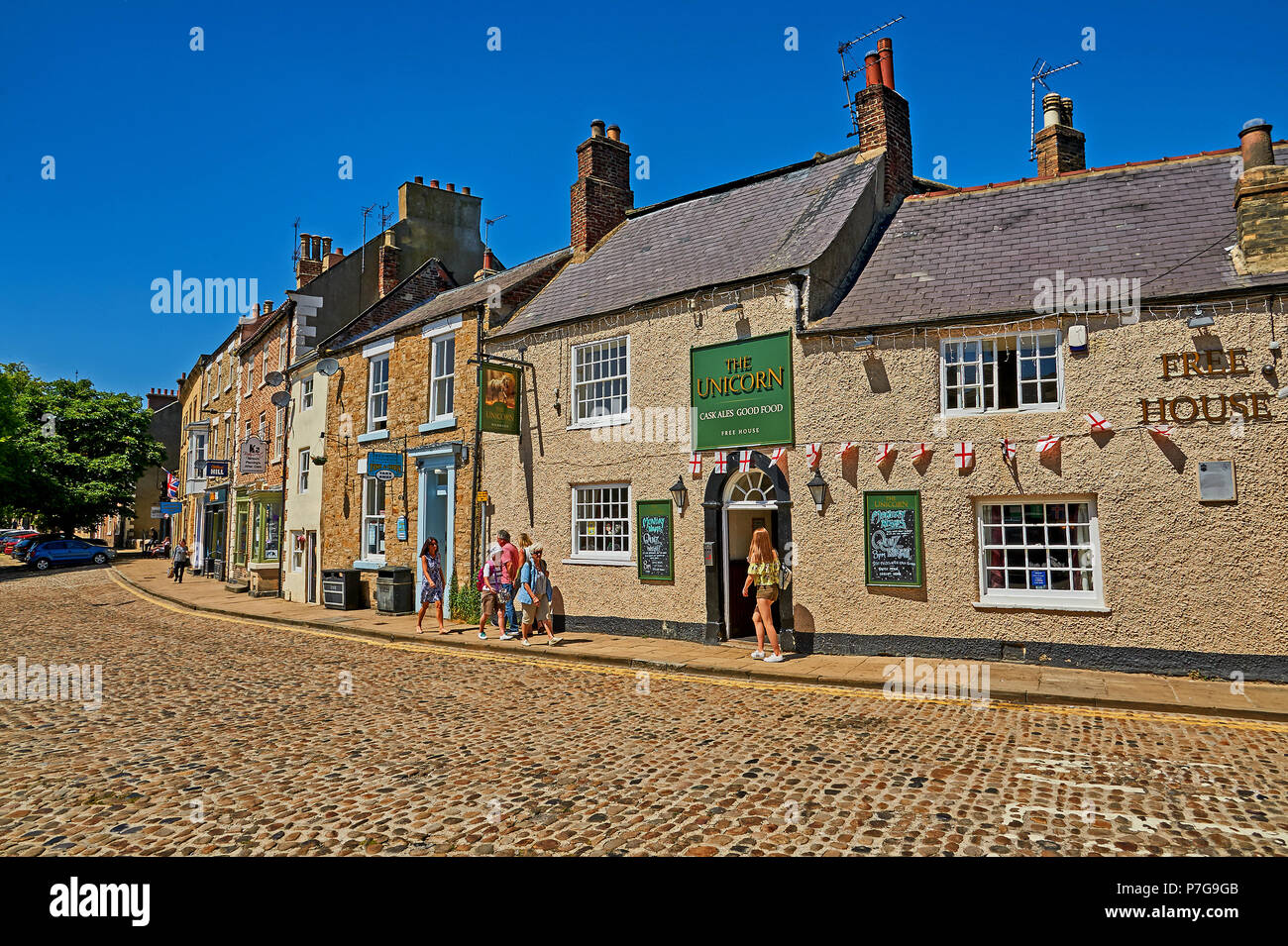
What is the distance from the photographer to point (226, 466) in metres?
30.8

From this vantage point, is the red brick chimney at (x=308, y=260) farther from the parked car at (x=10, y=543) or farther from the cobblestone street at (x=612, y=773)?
the parked car at (x=10, y=543)

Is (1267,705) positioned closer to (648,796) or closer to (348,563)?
(648,796)

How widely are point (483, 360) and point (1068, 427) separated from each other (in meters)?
10.8

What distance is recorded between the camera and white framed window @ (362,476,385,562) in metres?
19.7

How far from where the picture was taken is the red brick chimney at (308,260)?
93.6 feet

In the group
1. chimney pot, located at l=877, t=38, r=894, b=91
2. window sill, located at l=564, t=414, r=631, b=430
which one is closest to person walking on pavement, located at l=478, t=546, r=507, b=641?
window sill, located at l=564, t=414, r=631, b=430

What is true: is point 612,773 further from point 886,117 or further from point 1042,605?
point 886,117

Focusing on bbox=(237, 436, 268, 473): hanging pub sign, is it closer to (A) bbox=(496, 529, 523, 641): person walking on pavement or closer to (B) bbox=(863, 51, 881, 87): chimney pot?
(A) bbox=(496, 529, 523, 641): person walking on pavement

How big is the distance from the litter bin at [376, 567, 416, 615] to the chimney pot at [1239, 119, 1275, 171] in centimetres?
1740

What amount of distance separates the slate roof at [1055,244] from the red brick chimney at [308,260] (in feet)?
75.2

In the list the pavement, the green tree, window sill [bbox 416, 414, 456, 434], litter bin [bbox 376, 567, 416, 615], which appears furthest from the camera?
the green tree

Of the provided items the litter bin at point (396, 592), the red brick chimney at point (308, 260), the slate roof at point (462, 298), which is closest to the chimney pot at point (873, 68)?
the slate roof at point (462, 298)

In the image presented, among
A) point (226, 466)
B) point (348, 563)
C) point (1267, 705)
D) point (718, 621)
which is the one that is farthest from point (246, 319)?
point (1267, 705)
